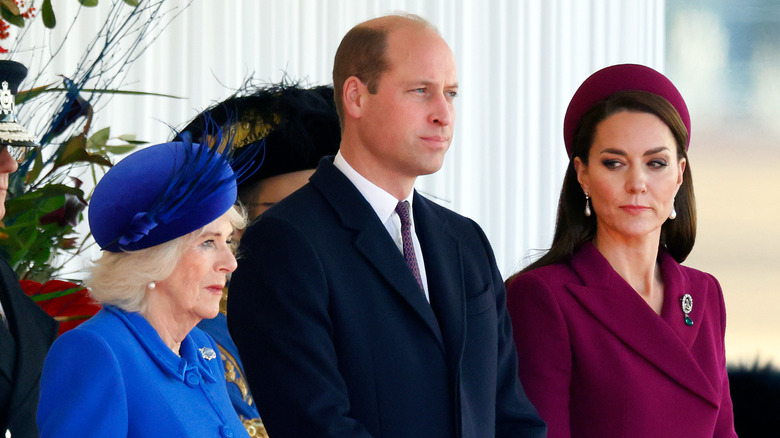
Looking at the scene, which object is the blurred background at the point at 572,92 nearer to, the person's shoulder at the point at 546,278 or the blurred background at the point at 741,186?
the blurred background at the point at 741,186

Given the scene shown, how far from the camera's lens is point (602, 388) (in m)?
2.20

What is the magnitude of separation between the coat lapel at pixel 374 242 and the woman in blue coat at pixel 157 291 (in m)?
0.27

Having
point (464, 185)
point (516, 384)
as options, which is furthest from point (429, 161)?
point (464, 185)

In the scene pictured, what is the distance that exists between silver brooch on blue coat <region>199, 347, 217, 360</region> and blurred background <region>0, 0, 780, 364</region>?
299 cm

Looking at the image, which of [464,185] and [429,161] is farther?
[464,185]

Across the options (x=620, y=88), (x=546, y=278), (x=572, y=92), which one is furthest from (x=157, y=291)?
(x=572, y=92)

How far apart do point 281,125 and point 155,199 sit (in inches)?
33.3

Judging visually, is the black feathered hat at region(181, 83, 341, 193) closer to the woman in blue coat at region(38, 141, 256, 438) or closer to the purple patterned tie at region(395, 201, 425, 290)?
the purple patterned tie at region(395, 201, 425, 290)

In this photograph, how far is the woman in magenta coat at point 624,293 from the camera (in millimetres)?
2205

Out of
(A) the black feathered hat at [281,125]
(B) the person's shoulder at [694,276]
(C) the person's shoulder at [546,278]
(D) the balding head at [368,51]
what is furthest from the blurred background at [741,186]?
(D) the balding head at [368,51]

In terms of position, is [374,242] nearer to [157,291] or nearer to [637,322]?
[157,291]

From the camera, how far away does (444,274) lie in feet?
6.29

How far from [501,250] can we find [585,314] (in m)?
2.67

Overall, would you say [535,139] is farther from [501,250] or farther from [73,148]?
[73,148]
